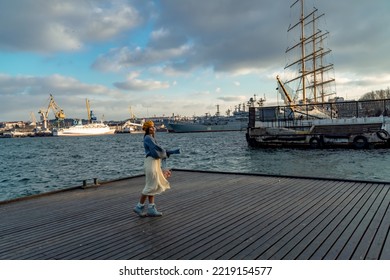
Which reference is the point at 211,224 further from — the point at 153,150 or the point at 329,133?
the point at 329,133

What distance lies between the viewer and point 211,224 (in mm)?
5090

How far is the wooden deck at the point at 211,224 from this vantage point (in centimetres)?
395

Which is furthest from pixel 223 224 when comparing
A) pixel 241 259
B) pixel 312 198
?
pixel 312 198

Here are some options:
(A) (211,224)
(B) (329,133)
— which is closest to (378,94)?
(B) (329,133)

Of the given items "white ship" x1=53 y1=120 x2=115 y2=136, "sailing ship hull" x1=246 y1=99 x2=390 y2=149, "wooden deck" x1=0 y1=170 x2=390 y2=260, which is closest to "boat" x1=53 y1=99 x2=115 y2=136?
"white ship" x1=53 y1=120 x2=115 y2=136

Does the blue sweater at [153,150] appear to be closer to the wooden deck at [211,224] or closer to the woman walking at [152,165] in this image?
the woman walking at [152,165]

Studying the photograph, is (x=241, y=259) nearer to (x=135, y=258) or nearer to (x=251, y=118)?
(x=135, y=258)

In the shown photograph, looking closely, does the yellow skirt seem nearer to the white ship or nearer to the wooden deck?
the wooden deck

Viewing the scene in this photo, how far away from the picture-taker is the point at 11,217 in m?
6.05

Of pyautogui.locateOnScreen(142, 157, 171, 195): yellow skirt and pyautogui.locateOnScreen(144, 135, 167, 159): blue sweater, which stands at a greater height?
pyautogui.locateOnScreen(144, 135, 167, 159): blue sweater

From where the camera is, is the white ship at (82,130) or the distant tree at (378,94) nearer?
the distant tree at (378,94)

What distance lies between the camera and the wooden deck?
395 centimetres

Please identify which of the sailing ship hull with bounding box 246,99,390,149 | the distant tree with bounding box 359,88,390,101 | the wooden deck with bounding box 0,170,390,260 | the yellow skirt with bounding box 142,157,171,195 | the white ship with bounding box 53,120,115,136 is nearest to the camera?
the wooden deck with bounding box 0,170,390,260

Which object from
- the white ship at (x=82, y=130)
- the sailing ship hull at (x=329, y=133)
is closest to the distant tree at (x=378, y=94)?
the sailing ship hull at (x=329, y=133)
